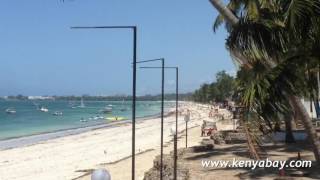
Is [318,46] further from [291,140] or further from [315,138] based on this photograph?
[291,140]

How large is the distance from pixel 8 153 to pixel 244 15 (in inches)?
1264

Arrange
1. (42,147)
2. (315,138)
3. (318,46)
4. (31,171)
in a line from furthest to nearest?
(42,147) < (31,171) < (315,138) < (318,46)

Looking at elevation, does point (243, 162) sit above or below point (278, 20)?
below

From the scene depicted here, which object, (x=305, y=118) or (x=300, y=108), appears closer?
(x=300, y=108)

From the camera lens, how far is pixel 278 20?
9234mm

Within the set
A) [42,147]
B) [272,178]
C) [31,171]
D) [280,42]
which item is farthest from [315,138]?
[42,147]

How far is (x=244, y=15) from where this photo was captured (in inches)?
381

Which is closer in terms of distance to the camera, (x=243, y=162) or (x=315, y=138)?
(x=315, y=138)

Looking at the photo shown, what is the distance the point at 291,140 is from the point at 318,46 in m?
13.9

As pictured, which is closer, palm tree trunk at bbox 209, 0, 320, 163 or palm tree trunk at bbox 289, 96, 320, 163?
palm tree trunk at bbox 289, 96, 320, 163

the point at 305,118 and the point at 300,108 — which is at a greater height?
the point at 300,108

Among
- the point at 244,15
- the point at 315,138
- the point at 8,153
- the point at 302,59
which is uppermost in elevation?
the point at 244,15

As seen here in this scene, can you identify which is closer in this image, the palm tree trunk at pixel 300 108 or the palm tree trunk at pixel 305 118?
the palm tree trunk at pixel 305 118

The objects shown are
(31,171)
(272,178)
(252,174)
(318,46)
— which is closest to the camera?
(318,46)
